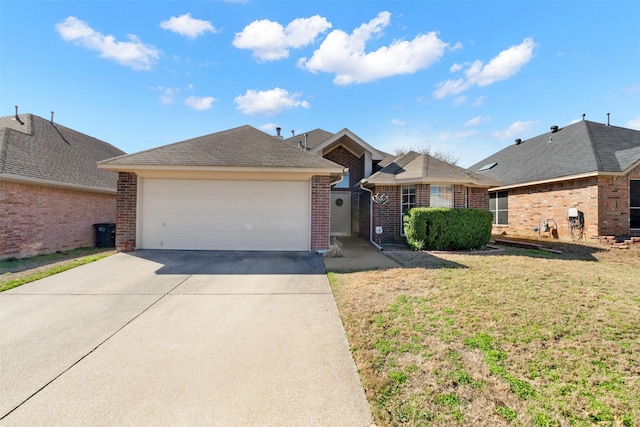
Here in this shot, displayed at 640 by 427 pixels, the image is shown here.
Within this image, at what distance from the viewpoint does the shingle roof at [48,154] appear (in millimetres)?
9359

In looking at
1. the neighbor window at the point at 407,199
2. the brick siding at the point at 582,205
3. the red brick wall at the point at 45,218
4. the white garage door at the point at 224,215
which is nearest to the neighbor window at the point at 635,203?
the brick siding at the point at 582,205

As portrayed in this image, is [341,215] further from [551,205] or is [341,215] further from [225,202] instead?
[551,205]

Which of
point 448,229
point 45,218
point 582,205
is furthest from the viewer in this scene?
point 582,205

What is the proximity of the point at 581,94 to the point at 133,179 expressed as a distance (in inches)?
705

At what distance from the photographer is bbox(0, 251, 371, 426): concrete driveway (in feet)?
7.56

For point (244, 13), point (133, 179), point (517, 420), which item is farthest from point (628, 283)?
point (133, 179)

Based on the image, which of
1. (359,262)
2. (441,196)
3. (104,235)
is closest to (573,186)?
(441,196)

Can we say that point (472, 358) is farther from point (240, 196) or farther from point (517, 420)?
point (240, 196)

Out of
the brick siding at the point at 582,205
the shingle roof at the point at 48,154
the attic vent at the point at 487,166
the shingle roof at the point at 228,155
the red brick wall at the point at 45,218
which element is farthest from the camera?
the attic vent at the point at 487,166

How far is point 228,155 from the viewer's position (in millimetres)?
8805

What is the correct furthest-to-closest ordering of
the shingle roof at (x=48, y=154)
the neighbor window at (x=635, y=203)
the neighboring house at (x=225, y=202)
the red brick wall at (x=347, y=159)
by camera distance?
the red brick wall at (x=347, y=159)
the neighbor window at (x=635, y=203)
the shingle roof at (x=48, y=154)
the neighboring house at (x=225, y=202)

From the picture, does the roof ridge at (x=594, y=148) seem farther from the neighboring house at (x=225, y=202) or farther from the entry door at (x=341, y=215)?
the neighboring house at (x=225, y=202)

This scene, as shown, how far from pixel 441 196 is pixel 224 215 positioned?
8426mm

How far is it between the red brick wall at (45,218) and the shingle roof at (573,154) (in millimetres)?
20887
